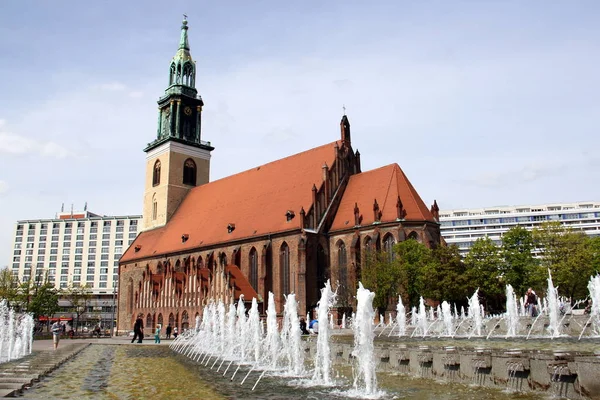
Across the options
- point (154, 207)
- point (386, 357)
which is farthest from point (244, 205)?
point (386, 357)

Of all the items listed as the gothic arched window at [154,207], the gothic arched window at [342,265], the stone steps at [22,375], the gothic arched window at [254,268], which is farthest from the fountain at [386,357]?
the gothic arched window at [154,207]

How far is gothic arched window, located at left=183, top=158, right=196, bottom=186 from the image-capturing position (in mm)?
68062

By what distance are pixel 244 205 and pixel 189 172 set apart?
611 inches

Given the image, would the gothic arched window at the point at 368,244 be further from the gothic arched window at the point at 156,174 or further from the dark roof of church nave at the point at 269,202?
the gothic arched window at the point at 156,174

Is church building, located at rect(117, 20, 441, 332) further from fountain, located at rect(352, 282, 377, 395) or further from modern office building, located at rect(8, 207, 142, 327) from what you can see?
modern office building, located at rect(8, 207, 142, 327)

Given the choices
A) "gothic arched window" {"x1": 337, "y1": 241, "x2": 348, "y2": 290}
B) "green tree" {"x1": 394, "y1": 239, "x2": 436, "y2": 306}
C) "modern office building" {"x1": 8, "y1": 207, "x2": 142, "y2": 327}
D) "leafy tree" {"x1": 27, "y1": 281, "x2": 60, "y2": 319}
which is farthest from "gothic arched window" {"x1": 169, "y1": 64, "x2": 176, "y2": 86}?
"modern office building" {"x1": 8, "y1": 207, "x2": 142, "y2": 327}

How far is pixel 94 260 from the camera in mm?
146000

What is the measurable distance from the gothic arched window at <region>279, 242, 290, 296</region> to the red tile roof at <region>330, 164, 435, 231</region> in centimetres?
458

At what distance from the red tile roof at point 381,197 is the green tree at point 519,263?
640 cm

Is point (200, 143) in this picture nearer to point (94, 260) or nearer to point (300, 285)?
point (300, 285)

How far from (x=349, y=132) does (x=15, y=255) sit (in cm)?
13129

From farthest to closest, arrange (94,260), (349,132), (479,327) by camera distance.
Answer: (94,260) → (349,132) → (479,327)

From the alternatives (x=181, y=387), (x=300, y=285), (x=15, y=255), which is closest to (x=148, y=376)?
(x=181, y=387)

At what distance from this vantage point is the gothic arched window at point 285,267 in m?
47.6
